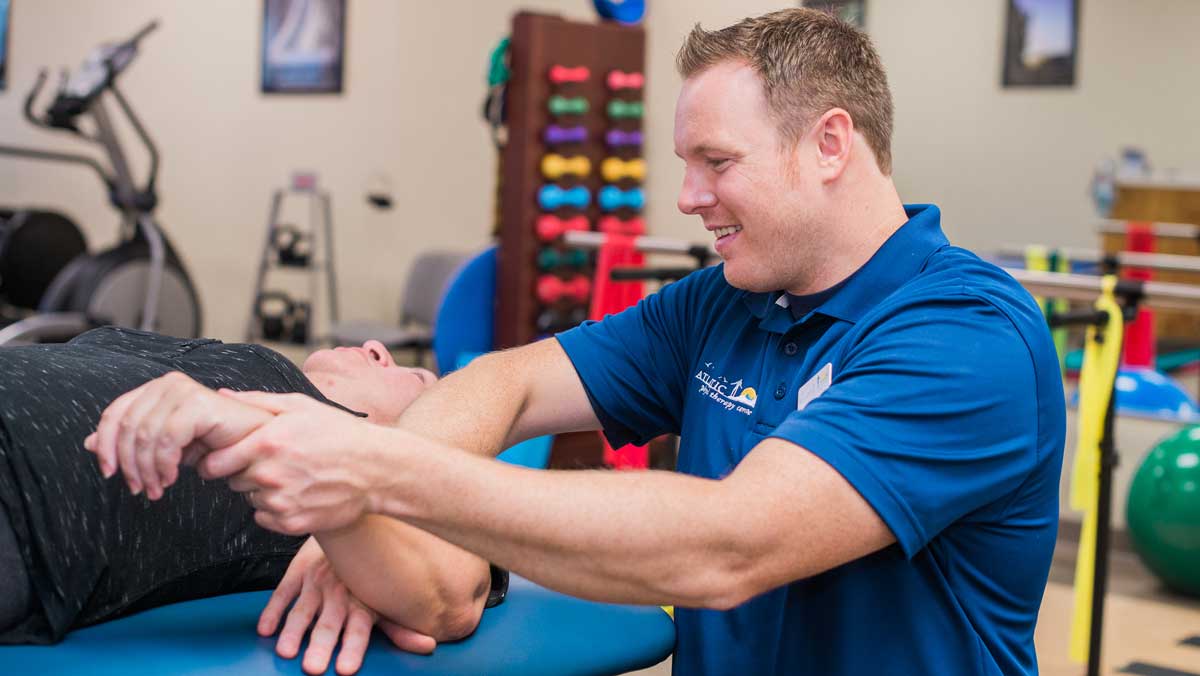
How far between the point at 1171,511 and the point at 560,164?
235 centimetres

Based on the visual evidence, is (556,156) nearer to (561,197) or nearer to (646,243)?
(561,197)

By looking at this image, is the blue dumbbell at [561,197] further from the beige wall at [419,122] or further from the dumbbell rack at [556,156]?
the beige wall at [419,122]

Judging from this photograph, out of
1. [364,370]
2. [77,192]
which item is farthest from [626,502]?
[77,192]

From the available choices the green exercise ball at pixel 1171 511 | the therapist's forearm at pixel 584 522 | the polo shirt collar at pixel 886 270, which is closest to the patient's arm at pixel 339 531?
the therapist's forearm at pixel 584 522

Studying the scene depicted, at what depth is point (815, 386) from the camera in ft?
4.22

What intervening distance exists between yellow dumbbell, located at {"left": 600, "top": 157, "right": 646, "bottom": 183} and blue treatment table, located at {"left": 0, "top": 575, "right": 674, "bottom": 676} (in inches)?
141

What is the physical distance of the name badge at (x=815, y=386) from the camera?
127cm

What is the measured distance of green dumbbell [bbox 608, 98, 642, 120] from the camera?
4801 mm

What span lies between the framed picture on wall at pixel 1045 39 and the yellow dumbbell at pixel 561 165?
3146 mm

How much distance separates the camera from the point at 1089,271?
5316 millimetres

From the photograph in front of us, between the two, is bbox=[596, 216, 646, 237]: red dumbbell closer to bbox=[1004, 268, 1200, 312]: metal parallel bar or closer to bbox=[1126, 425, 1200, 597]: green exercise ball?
bbox=[1126, 425, 1200, 597]: green exercise ball

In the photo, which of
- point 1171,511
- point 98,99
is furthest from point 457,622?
point 98,99

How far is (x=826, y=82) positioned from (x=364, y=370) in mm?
776

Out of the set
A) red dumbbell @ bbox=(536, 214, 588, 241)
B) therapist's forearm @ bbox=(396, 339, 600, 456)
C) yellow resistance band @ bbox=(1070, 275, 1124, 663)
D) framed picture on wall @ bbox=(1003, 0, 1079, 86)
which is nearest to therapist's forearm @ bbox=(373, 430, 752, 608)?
therapist's forearm @ bbox=(396, 339, 600, 456)
